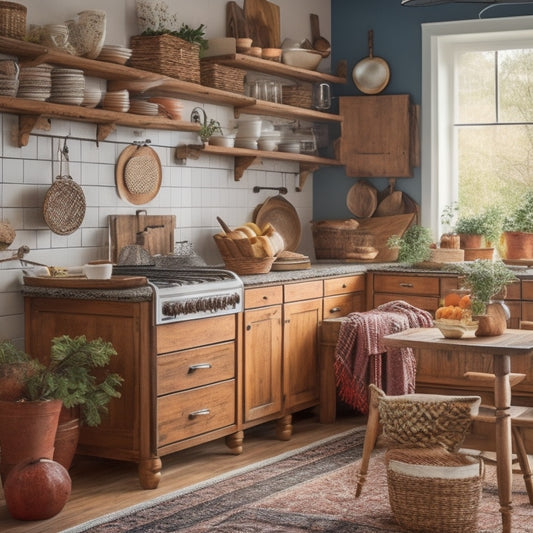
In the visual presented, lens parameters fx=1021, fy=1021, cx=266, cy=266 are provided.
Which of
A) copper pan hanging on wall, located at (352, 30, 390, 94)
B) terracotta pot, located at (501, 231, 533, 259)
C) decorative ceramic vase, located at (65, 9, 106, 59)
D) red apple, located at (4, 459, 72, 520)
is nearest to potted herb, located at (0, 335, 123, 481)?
red apple, located at (4, 459, 72, 520)

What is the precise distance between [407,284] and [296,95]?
1526mm

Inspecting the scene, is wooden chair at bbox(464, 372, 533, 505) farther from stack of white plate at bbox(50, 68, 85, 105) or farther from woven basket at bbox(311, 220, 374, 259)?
woven basket at bbox(311, 220, 374, 259)

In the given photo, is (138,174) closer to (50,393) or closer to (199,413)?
(199,413)

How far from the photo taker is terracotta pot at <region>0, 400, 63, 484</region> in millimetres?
4332

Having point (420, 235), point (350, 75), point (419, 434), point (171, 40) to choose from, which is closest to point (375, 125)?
point (350, 75)

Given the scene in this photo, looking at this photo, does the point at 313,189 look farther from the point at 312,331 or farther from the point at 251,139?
the point at 312,331

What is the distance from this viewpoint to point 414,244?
6902mm

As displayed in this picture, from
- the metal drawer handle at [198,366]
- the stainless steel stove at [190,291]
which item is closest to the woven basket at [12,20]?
the stainless steel stove at [190,291]

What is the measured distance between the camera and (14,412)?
14.3ft

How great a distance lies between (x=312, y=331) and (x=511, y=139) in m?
2.21

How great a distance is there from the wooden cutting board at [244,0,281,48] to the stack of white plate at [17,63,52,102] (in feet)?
7.11

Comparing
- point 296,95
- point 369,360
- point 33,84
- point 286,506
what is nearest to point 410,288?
point 369,360

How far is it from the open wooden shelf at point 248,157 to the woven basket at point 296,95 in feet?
1.21

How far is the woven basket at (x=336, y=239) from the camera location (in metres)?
7.09
